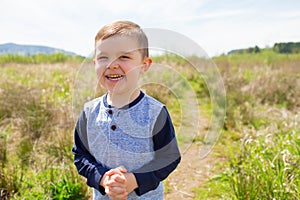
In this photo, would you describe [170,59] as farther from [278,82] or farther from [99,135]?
[99,135]

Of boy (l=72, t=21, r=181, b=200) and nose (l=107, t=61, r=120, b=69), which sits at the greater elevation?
nose (l=107, t=61, r=120, b=69)

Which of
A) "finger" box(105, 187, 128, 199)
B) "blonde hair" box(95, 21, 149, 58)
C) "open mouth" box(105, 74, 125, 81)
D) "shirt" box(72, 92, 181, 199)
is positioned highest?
"blonde hair" box(95, 21, 149, 58)

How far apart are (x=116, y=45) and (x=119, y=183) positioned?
57 centimetres

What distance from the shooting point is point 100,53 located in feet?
3.98

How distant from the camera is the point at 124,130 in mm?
1289

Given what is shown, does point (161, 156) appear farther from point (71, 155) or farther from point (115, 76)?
point (71, 155)

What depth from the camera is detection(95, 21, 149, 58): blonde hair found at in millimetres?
1218

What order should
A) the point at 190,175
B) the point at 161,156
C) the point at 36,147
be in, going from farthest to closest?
the point at 190,175, the point at 36,147, the point at 161,156

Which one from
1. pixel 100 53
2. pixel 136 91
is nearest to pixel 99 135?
pixel 136 91

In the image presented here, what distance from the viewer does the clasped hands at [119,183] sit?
1.14 metres

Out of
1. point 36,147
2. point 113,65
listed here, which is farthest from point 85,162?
point 36,147

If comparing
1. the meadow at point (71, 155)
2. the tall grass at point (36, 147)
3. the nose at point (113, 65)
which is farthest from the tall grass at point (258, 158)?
the nose at point (113, 65)

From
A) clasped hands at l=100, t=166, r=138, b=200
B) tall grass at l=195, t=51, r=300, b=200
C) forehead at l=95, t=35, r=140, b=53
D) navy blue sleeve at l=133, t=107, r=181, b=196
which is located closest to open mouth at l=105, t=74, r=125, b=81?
forehead at l=95, t=35, r=140, b=53

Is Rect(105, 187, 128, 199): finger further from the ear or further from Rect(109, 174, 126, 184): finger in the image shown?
the ear
